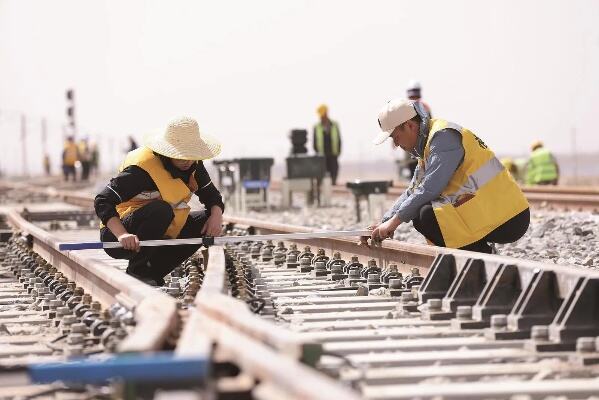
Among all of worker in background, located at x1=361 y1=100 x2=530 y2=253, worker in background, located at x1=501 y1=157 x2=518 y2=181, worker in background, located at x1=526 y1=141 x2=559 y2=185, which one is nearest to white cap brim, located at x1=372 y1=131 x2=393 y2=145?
worker in background, located at x1=361 y1=100 x2=530 y2=253

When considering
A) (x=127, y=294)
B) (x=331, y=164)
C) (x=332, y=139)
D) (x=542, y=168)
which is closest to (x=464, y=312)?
(x=127, y=294)

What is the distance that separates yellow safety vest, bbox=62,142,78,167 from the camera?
1720 inches

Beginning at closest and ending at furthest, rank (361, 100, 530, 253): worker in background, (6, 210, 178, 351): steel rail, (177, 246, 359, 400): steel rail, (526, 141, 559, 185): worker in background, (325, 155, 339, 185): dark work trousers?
1. (177, 246, 359, 400): steel rail
2. (6, 210, 178, 351): steel rail
3. (361, 100, 530, 253): worker in background
4. (325, 155, 339, 185): dark work trousers
5. (526, 141, 559, 185): worker in background

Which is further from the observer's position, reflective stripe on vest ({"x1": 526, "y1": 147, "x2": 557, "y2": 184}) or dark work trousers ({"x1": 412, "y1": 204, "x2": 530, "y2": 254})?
reflective stripe on vest ({"x1": 526, "y1": 147, "x2": 557, "y2": 184})

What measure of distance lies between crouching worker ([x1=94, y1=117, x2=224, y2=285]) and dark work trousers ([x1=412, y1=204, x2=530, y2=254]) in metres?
1.30

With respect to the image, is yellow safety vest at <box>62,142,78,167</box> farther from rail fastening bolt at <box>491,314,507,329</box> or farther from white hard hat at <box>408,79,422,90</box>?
rail fastening bolt at <box>491,314,507,329</box>

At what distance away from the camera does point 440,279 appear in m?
6.84

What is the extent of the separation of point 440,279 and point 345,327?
105 cm

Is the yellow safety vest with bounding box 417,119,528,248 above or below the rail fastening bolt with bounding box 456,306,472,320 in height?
above

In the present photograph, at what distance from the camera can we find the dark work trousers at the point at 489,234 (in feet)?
25.0

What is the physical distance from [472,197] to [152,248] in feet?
6.54

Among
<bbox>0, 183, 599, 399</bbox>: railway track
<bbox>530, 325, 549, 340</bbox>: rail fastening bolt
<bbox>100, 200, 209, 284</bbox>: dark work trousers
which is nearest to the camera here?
<bbox>0, 183, 599, 399</bbox>: railway track

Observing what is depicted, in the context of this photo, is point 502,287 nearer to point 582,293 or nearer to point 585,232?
point 582,293

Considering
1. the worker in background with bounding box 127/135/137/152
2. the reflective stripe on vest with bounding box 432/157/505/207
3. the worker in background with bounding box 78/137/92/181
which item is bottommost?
the worker in background with bounding box 78/137/92/181
